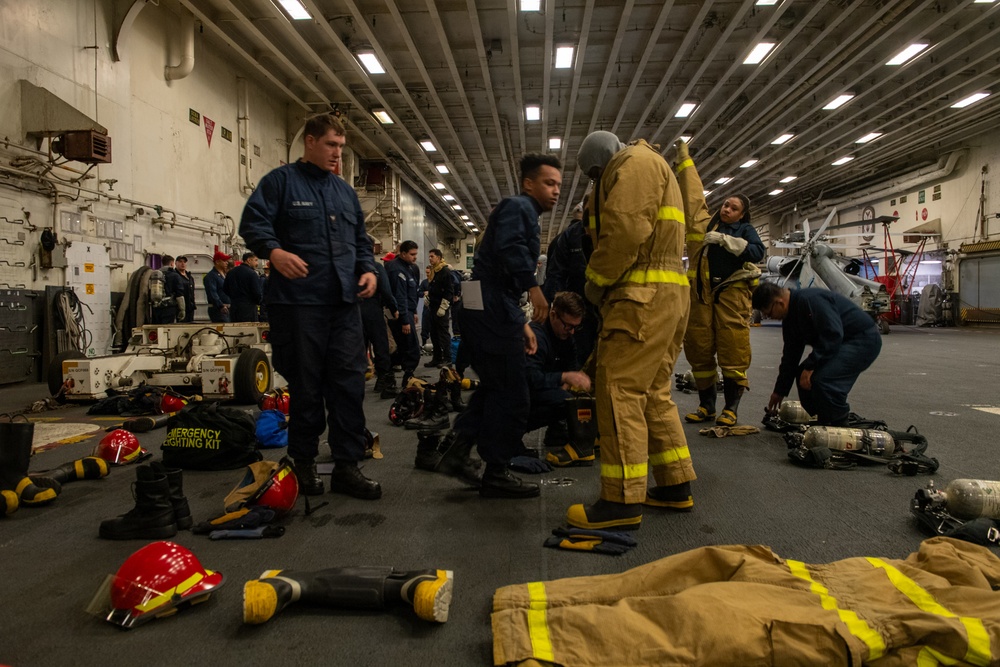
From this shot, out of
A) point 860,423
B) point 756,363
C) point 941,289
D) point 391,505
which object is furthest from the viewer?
point 941,289

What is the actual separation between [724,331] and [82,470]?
430 cm

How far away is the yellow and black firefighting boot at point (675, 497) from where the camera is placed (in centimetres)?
266

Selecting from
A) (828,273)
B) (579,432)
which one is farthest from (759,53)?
(579,432)

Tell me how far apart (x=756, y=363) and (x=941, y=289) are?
1515 centimetres

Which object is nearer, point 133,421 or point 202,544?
point 202,544

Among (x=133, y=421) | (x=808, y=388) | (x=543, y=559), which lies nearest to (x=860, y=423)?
(x=808, y=388)

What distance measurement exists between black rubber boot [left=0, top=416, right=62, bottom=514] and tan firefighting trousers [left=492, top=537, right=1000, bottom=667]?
248 centimetres

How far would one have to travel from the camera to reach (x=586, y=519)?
2396 millimetres

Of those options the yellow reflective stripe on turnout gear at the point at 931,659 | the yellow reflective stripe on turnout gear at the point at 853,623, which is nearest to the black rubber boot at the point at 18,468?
the yellow reflective stripe on turnout gear at the point at 853,623

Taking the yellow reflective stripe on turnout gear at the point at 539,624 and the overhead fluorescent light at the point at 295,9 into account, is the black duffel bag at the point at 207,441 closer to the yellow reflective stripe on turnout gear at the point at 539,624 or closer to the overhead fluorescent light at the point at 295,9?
the yellow reflective stripe on turnout gear at the point at 539,624

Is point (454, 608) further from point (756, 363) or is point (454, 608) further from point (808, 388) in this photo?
point (756, 363)

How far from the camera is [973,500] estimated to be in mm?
2332

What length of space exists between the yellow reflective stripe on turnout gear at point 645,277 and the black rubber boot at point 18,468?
9.21 ft

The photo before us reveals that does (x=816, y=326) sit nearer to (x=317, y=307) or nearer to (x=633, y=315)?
(x=633, y=315)
